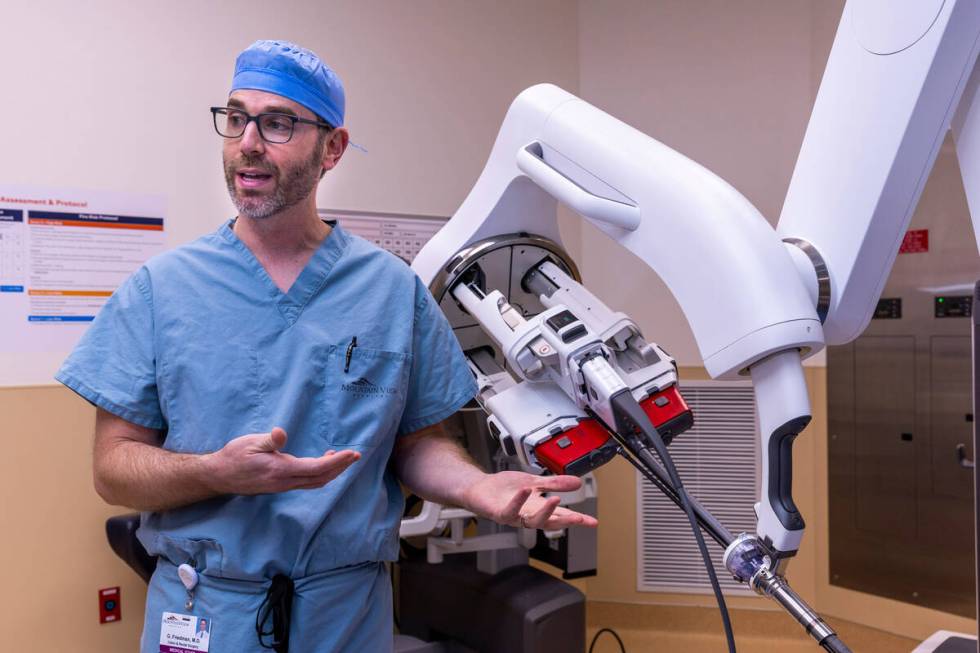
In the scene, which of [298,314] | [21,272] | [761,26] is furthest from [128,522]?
[761,26]

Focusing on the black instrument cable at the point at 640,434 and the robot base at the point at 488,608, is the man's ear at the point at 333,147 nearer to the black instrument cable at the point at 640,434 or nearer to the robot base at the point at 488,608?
the black instrument cable at the point at 640,434

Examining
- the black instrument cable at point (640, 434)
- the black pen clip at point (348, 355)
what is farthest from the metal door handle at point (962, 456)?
the black pen clip at point (348, 355)

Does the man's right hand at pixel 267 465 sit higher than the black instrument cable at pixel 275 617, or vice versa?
the man's right hand at pixel 267 465

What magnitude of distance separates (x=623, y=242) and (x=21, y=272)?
1918mm

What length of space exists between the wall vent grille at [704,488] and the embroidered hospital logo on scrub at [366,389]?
2170 mm

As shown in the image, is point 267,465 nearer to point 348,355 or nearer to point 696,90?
point 348,355

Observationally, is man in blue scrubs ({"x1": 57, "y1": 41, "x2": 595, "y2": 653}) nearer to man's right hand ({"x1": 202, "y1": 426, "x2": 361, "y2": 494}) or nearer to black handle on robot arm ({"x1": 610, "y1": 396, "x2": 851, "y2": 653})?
man's right hand ({"x1": 202, "y1": 426, "x2": 361, "y2": 494})

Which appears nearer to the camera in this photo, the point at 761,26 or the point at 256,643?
the point at 256,643

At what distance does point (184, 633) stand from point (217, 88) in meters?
1.90

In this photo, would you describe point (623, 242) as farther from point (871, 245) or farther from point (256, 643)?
point (256, 643)

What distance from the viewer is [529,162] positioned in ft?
4.72

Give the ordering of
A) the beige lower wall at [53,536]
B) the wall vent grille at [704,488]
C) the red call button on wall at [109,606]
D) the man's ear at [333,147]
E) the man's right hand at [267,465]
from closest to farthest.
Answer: the man's right hand at [267,465], the man's ear at [333,147], the beige lower wall at [53,536], the red call button on wall at [109,606], the wall vent grille at [704,488]

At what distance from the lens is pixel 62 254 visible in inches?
96.4

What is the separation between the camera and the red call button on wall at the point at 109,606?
250 cm
